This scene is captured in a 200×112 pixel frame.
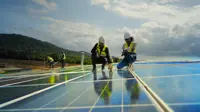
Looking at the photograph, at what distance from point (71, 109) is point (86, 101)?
2.06 feet

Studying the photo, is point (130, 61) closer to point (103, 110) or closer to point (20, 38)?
point (103, 110)

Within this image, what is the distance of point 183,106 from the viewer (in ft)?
12.2

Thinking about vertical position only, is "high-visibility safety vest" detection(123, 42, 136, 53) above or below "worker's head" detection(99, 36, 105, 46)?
below

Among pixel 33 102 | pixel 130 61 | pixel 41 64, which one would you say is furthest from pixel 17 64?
pixel 33 102

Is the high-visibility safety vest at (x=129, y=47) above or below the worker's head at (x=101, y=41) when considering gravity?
below

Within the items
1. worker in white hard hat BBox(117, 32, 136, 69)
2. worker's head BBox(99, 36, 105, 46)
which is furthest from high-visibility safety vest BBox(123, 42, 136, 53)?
worker's head BBox(99, 36, 105, 46)

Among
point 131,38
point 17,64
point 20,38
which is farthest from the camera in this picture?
point 20,38

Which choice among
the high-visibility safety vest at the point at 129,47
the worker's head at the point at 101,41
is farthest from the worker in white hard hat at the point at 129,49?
the worker's head at the point at 101,41

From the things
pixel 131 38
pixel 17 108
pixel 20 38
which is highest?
pixel 20 38

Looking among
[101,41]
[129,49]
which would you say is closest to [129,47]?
[129,49]

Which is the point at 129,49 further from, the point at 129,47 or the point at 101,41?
the point at 101,41

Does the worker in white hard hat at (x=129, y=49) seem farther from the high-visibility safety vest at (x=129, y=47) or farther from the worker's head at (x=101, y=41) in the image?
the worker's head at (x=101, y=41)

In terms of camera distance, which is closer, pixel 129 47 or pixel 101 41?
pixel 129 47

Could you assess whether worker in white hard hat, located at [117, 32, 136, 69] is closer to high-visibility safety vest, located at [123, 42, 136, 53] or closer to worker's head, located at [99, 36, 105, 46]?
high-visibility safety vest, located at [123, 42, 136, 53]
